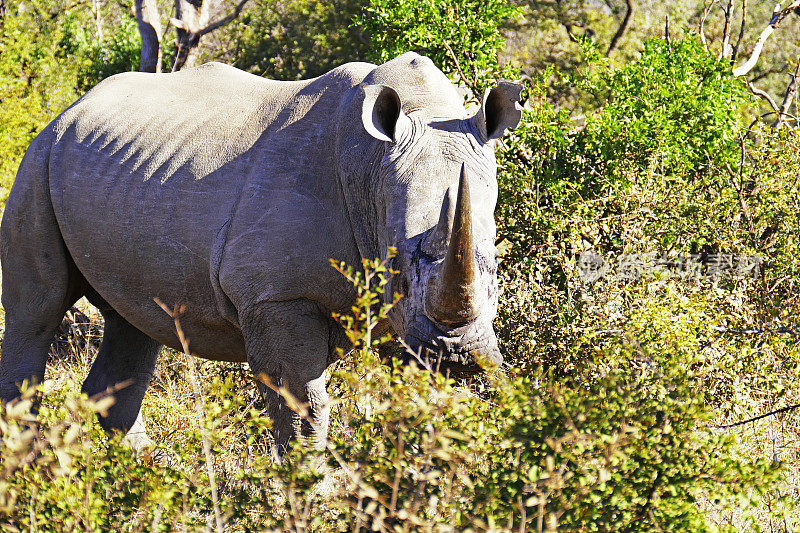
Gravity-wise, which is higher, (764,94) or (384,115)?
(384,115)

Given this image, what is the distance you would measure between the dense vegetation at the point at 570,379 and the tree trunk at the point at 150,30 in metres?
4.46

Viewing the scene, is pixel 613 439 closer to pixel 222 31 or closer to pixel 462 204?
pixel 462 204

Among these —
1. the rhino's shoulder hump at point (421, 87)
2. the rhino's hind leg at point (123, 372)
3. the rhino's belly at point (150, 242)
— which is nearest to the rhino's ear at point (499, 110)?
the rhino's shoulder hump at point (421, 87)

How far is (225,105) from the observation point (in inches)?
196

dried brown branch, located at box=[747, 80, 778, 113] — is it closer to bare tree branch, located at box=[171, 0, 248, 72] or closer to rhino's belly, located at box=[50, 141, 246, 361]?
rhino's belly, located at box=[50, 141, 246, 361]

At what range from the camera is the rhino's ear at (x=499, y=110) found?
13.3 feet

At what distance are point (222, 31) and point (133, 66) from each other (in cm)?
386

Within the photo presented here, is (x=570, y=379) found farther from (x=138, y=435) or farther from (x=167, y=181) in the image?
(x=138, y=435)

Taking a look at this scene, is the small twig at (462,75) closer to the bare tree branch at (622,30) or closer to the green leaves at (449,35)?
the green leaves at (449,35)

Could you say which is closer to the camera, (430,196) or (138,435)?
(430,196)

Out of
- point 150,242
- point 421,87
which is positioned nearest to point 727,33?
point 421,87

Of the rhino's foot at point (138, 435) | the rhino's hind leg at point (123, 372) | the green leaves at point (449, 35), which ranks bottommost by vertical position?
the rhino's foot at point (138, 435)

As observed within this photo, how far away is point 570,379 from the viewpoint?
4.45m

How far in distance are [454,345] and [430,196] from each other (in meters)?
0.62
